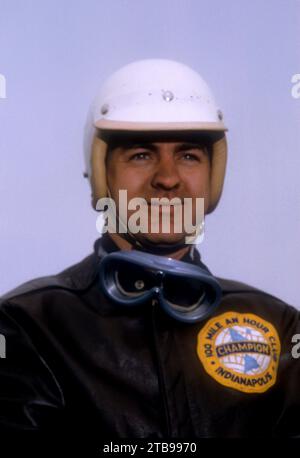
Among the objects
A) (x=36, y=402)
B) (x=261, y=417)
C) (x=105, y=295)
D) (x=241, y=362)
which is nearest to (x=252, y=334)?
(x=241, y=362)

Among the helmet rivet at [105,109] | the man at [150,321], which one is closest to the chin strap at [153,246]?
the man at [150,321]

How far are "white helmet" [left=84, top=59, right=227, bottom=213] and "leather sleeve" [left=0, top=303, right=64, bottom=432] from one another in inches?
15.6

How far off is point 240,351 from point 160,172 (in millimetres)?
438

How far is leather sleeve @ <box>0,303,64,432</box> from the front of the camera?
4.48 ft

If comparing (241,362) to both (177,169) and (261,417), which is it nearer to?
(261,417)

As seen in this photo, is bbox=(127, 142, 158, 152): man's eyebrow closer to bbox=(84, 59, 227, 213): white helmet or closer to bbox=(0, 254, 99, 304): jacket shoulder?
bbox=(84, 59, 227, 213): white helmet

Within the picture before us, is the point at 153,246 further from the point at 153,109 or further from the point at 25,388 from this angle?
the point at 25,388

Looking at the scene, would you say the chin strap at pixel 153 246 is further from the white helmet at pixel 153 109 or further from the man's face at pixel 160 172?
the white helmet at pixel 153 109

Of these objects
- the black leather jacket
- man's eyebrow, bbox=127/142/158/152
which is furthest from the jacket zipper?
man's eyebrow, bbox=127/142/158/152

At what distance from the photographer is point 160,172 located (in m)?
1.54

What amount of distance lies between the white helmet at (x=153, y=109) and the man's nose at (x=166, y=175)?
0.08m

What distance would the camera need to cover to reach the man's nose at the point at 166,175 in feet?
5.00

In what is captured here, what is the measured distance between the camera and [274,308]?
167 cm

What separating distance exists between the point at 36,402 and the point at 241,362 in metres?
0.46
